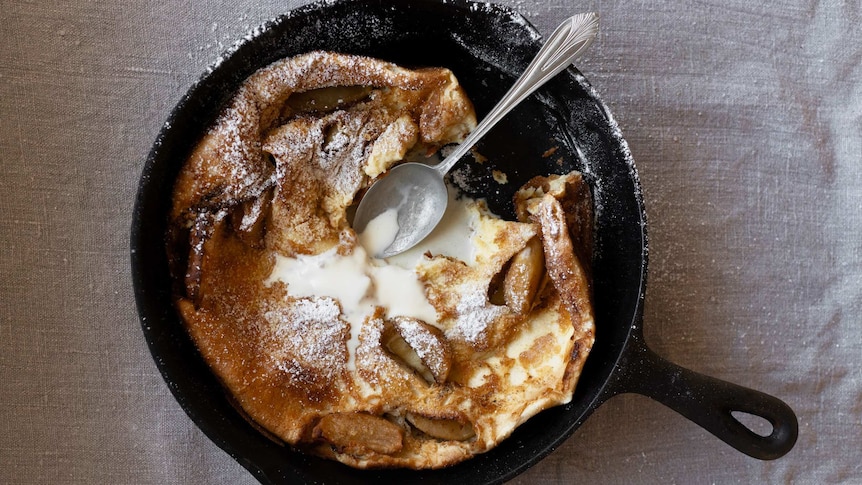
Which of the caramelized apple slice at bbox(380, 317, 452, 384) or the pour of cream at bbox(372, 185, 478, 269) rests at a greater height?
the pour of cream at bbox(372, 185, 478, 269)

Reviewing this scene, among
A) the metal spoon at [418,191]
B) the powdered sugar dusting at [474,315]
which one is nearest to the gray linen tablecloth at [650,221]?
the metal spoon at [418,191]

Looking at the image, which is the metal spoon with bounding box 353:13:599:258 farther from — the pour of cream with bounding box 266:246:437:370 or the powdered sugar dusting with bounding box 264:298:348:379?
the powdered sugar dusting with bounding box 264:298:348:379

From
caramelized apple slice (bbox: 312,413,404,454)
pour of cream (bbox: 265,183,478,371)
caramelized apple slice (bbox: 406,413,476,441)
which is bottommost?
caramelized apple slice (bbox: 406,413,476,441)

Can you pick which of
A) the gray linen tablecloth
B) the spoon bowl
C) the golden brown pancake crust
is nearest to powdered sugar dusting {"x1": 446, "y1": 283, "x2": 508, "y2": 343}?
the golden brown pancake crust

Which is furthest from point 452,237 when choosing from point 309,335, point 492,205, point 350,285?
point 309,335

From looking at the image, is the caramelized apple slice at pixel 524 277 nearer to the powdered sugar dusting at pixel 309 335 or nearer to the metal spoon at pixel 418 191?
the metal spoon at pixel 418 191

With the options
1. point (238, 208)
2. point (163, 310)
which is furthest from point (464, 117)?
point (163, 310)

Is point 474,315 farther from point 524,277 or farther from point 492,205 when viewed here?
point 492,205
